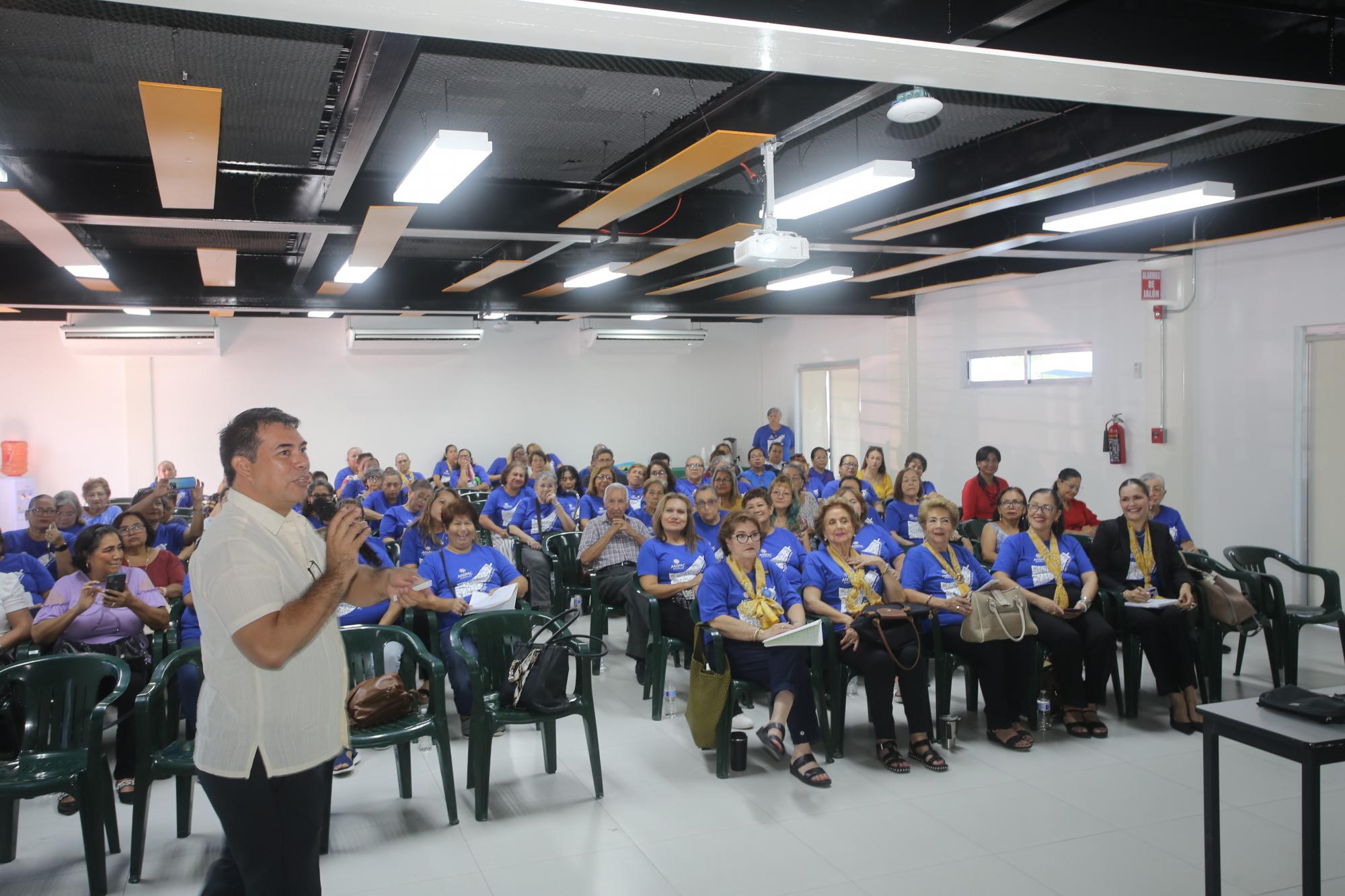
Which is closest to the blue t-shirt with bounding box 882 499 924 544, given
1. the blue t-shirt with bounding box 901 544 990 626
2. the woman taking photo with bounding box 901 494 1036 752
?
the woman taking photo with bounding box 901 494 1036 752

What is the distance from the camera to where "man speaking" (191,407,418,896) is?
2.14 metres

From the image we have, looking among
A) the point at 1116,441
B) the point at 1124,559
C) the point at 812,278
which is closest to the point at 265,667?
the point at 1124,559

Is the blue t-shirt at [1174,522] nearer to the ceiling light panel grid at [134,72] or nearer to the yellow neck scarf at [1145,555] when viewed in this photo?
the yellow neck scarf at [1145,555]

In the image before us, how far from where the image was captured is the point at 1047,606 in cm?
494

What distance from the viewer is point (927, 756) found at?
4438 mm

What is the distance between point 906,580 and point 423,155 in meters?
3.21

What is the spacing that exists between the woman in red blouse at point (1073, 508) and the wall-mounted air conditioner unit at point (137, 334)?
9740 mm

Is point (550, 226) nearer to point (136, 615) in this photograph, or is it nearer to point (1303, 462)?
point (136, 615)

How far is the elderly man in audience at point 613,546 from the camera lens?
6176mm

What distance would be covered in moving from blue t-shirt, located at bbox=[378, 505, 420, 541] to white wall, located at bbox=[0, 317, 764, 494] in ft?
17.2

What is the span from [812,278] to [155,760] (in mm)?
6563

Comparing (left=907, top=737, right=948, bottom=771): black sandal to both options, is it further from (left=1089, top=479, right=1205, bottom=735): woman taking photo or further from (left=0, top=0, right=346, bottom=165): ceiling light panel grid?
(left=0, top=0, right=346, bottom=165): ceiling light panel grid

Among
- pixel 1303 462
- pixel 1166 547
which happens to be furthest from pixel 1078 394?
pixel 1166 547

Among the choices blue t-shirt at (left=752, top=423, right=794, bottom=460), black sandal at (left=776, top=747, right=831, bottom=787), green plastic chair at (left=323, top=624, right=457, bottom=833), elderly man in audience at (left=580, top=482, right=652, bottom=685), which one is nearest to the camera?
green plastic chair at (left=323, top=624, right=457, bottom=833)
